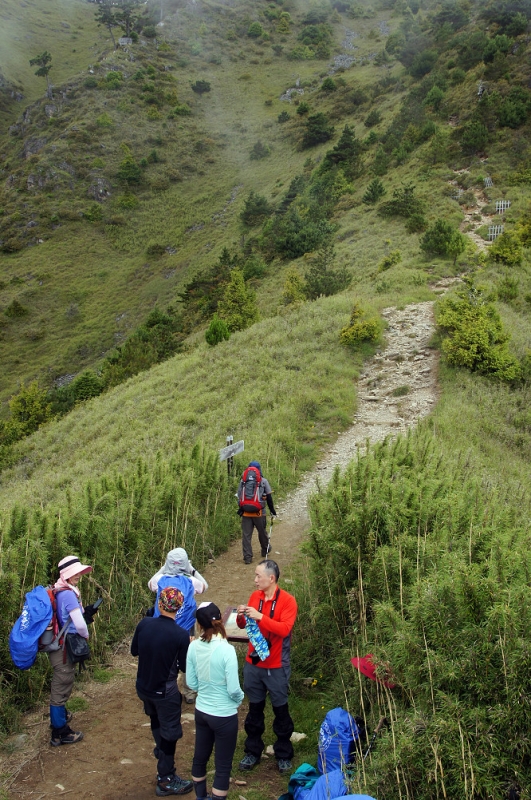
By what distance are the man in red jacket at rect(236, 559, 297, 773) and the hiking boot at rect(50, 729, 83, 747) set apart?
1384 mm

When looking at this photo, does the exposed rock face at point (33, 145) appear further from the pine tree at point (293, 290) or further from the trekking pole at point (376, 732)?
the trekking pole at point (376, 732)

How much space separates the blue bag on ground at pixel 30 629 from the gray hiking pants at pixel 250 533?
13.1 feet

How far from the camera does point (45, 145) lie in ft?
222

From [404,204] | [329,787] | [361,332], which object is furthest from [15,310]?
[329,787]

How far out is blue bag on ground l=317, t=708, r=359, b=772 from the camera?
12.0 feet

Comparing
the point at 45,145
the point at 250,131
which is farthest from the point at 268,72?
the point at 45,145

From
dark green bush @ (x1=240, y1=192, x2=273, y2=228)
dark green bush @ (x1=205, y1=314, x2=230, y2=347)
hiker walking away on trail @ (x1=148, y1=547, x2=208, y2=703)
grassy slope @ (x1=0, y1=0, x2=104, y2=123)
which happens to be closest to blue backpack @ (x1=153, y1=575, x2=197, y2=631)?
hiker walking away on trail @ (x1=148, y1=547, x2=208, y2=703)

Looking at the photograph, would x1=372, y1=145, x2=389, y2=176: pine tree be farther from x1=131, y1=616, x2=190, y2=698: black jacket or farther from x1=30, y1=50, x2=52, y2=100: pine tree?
x1=30, y1=50, x2=52, y2=100: pine tree

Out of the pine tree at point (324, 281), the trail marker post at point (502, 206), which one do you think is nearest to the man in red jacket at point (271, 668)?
the pine tree at point (324, 281)

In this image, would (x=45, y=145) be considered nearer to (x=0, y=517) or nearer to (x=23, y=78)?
(x=23, y=78)

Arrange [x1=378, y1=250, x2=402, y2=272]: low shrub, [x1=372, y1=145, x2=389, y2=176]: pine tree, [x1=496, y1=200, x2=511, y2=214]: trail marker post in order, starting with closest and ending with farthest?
[x1=378, y1=250, x2=402, y2=272]: low shrub < [x1=496, y1=200, x2=511, y2=214]: trail marker post < [x1=372, y1=145, x2=389, y2=176]: pine tree

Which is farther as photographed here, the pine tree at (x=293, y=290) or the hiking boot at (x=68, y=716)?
the pine tree at (x=293, y=290)

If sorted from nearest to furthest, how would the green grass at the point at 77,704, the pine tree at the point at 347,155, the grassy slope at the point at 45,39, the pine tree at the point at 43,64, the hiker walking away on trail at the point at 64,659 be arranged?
the hiker walking away on trail at the point at 64,659
the green grass at the point at 77,704
the pine tree at the point at 347,155
the pine tree at the point at 43,64
the grassy slope at the point at 45,39

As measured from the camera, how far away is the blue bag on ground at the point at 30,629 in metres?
4.23
